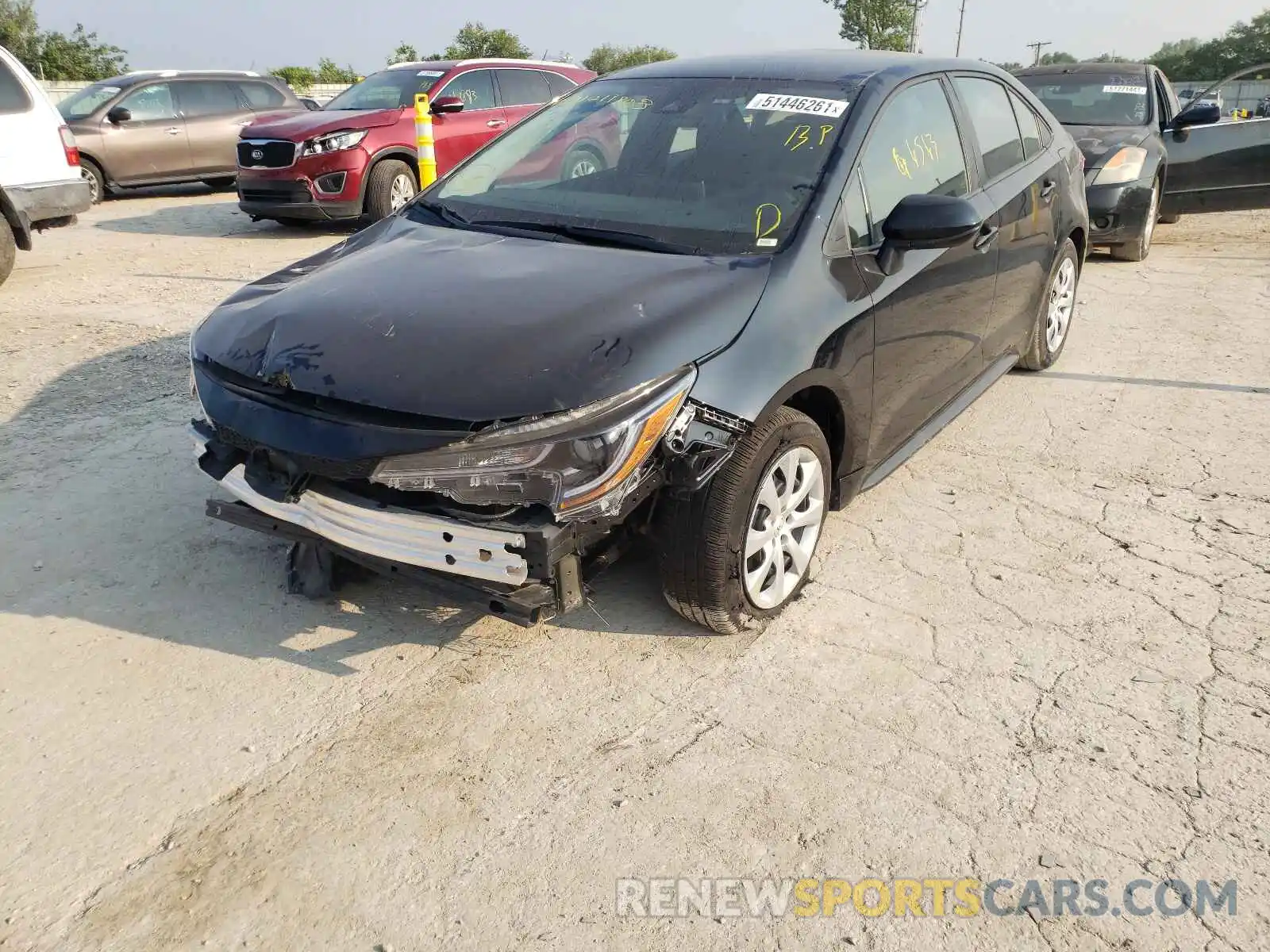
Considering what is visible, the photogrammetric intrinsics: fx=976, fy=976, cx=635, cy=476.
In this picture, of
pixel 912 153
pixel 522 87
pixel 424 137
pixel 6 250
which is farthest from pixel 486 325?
pixel 522 87

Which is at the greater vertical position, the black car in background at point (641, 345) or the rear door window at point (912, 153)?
the rear door window at point (912, 153)

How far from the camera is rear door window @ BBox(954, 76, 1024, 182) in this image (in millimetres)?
4234

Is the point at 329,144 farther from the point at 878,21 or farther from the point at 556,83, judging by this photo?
the point at 878,21

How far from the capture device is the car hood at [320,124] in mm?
Answer: 9820

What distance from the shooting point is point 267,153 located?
994 centimetres

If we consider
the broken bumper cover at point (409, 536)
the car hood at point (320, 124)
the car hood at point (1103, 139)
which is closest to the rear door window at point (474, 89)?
the car hood at point (320, 124)

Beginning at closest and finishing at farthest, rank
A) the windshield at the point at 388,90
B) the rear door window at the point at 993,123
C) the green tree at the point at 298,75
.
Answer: the rear door window at the point at 993,123 → the windshield at the point at 388,90 → the green tree at the point at 298,75

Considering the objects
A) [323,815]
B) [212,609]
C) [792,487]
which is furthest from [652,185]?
[323,815]

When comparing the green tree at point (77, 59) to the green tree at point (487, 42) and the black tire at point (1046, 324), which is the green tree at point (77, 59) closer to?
the green tree at point (487, 42)

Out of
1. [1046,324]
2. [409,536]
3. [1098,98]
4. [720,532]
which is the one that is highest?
[1098,98]

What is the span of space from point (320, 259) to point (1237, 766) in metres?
3.26

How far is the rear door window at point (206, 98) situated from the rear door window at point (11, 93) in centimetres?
561

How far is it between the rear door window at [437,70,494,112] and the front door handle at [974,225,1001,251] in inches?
315

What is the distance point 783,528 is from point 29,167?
24.2ft
